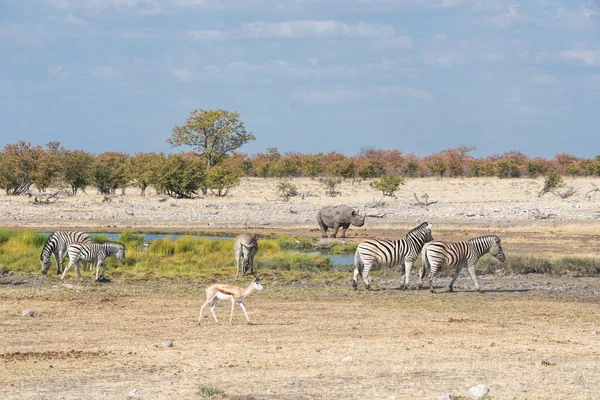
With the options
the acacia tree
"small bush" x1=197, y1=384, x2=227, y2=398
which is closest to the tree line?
the acacia tree

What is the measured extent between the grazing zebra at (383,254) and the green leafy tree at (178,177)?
38075 millimetres

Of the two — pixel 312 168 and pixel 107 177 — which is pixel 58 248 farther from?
pixel 312 168

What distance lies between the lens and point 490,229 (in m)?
39.1

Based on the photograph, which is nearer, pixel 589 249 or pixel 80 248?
pixel 80 248

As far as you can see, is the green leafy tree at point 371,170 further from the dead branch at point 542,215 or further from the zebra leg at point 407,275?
the zebra leg at point 407,275

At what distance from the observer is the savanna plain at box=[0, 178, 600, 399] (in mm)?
10617

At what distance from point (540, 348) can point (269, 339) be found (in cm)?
421

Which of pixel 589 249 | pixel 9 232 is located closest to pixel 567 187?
pixel 589 249

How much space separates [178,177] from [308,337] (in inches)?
1795

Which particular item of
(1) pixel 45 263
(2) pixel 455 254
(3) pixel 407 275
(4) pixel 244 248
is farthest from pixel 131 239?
(2) pixel 455 254

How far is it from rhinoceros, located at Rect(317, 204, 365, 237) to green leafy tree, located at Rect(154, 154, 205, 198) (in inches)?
885

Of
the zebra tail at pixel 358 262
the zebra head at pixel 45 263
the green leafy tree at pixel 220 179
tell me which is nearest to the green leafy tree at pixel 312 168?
the green leafy tree at pixel 220 179

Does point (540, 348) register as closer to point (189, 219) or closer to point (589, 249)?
point (589, 249)

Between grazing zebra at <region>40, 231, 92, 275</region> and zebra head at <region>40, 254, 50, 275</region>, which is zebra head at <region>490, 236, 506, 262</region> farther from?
zebra head at <region>40, 254, 50, 275</region>
